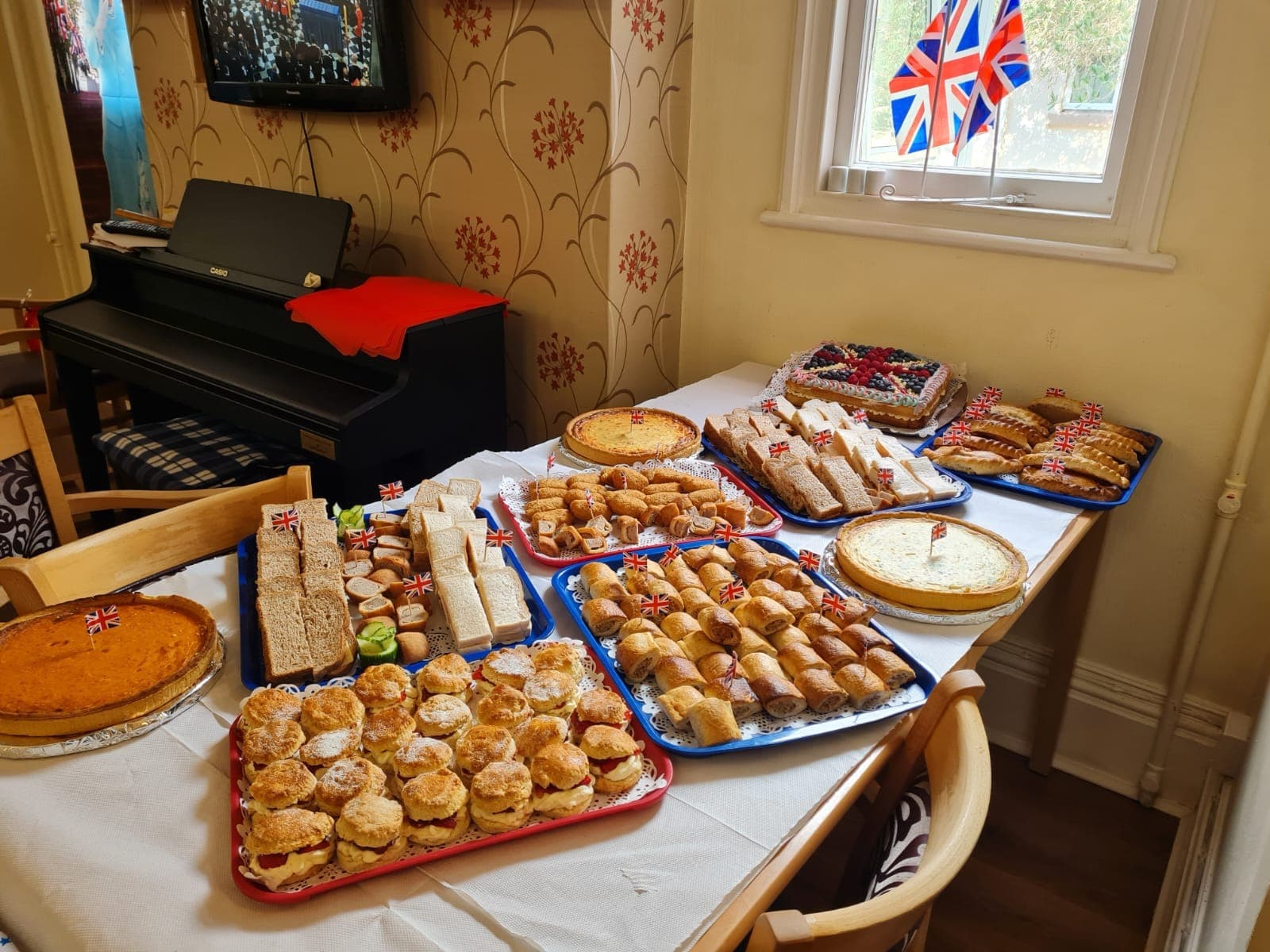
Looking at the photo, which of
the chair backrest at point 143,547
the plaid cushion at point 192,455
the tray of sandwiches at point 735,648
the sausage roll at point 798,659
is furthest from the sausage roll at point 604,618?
the plaid cushion at point 192,455

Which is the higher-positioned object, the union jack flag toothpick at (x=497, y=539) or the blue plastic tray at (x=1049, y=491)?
the union jack flag toothpick at (x=497, y=539)

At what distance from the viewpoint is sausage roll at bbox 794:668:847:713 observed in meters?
1.00

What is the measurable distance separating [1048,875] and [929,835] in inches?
49.3

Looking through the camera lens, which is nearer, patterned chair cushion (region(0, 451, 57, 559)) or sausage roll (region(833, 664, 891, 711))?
sausage roll (region(833, 664, 891, 711))

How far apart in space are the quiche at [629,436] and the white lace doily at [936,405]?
0.84ft

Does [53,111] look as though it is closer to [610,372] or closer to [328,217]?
[328,217]

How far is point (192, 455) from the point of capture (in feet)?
7.98

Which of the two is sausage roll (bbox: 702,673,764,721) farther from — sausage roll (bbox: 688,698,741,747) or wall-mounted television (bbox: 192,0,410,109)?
wall-mounted television (bbox: 192,0,410,109)

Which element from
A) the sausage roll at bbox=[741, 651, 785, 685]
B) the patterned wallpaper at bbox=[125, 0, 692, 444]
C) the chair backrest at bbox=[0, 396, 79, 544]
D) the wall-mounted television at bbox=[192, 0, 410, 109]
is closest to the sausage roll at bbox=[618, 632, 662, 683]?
the sausage roll at bbox=[741, 651, 785, 685]

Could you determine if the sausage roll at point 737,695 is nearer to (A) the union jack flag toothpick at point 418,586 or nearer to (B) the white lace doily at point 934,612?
(B) the white lace doily at point 934,612

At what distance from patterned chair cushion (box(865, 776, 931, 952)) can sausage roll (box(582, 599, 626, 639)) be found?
0.40 metres

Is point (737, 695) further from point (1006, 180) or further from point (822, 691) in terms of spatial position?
point (1006, 180)

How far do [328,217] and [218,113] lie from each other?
3.24 feet

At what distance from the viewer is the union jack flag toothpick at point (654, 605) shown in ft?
3.79
